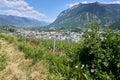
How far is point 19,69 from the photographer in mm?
12305

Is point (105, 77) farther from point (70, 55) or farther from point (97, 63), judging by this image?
point (70, 55)

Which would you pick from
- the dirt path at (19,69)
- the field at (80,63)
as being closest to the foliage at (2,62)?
the field at (80,63)

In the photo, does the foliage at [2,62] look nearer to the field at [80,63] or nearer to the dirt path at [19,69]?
the field at [80,63]

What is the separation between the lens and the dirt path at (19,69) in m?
11.2

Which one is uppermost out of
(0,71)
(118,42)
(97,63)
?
(118,42)

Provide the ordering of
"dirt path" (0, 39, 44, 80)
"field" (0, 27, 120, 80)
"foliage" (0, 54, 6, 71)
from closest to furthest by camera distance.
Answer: "field" (0, 27, 120, 80), "dirt path" (0, 39, 44, 80), "foliage" (0, 54, 6, 71)

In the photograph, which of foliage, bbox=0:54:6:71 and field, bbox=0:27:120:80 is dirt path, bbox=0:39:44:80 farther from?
foliage, bbox=0:54:6:71

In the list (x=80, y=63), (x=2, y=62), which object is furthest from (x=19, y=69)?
(x=80, y=63)

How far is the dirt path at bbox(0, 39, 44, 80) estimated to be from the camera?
11164 millimetres

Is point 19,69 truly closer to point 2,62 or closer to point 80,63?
point 2,62

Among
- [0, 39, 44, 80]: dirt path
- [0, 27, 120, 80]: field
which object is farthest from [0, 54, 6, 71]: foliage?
[0, 39, 44, 80]: dirt path

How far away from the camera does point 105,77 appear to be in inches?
320

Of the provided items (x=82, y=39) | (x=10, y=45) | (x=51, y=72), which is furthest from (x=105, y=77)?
(x=10, y=45)

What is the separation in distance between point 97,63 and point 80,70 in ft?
3.03
